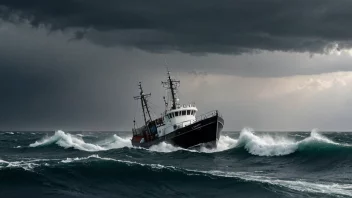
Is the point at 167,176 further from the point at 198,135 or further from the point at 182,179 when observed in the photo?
the point at 198,135

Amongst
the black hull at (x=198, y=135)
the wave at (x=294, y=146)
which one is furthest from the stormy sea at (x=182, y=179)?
the black hull at (x=198, y=135)

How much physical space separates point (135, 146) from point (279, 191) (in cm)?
3614

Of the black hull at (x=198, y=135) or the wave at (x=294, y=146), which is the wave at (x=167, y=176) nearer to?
the wave at (x=294, y=146)

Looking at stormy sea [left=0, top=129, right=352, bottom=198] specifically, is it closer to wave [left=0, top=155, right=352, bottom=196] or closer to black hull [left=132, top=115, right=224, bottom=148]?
wave [left=0, top=155, right=352, bottom=196]

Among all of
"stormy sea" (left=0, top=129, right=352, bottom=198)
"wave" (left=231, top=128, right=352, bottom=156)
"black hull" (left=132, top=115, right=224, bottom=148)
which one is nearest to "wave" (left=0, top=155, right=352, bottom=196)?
"stormy sea" (left=0, top=129, right=352, bottom=198)

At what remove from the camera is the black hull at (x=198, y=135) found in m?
48.9

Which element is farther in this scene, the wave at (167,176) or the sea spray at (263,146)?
the sea spray at (263,146)

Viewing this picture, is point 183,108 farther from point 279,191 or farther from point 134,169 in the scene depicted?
point 279,191

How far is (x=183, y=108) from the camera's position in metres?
51.6

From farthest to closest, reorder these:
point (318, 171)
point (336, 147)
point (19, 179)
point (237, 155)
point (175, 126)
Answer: point (175, 126) → point (237, 155) → point (336, 147) → point (318, 171) → point (19, 179)

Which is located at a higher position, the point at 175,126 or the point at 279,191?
the point at 175,126

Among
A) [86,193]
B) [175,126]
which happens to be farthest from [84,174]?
[175,126]

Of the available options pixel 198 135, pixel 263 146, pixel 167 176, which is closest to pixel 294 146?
pixel 263 146

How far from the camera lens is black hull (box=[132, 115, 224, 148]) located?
4888 centimetres
